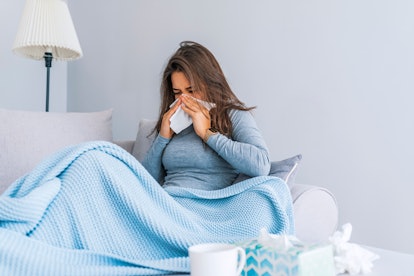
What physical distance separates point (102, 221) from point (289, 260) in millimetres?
360

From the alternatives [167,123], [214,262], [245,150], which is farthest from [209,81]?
[214,262]

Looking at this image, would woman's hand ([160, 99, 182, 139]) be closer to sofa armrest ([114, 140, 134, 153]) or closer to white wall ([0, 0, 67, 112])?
sofa armrest ([114, 140, 134, 153])

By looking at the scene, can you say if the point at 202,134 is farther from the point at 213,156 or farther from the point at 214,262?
the point at 214,262

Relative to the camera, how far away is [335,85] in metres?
1.60


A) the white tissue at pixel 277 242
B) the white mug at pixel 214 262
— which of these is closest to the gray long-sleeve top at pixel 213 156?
the white tissue at pixel 277 242

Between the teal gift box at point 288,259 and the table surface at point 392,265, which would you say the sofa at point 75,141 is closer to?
the table surface at point 392,265

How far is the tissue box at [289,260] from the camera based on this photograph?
66cm

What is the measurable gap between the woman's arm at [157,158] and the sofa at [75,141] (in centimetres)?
18

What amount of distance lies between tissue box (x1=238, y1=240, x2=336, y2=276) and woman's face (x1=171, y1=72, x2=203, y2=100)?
751 millimetres

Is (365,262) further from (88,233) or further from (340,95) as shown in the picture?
(340,95)

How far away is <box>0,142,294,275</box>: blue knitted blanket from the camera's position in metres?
0.73

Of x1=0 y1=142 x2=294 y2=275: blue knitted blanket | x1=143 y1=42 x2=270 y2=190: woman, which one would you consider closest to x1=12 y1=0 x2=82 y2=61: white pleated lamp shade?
x1=143 y1=42 x2=270 y2=190: woman

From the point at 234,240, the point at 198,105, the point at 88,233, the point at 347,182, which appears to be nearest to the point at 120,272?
the point at 88,233

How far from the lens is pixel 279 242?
0.72 meters
